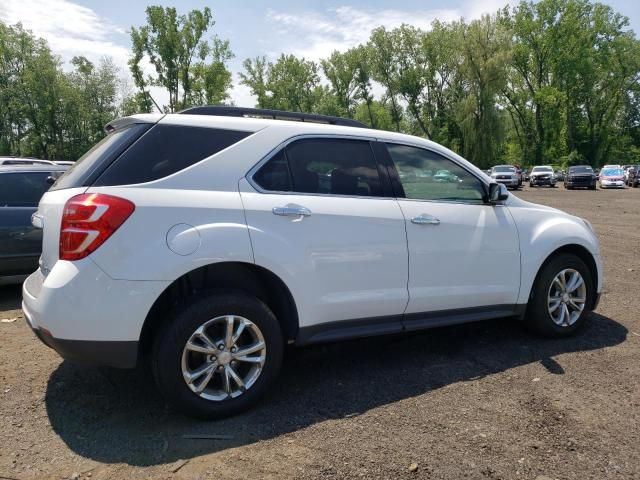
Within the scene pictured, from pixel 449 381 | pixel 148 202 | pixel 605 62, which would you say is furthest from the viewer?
pixel 605 62

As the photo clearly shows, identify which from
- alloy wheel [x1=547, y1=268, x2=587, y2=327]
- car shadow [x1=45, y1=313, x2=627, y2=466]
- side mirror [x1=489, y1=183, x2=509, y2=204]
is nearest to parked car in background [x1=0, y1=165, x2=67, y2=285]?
car shadow [x1=45, y1=313, x2=627, y2=466]

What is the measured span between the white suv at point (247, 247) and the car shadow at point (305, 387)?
0.25 meters

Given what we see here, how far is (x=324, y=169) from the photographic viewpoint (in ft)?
11.6

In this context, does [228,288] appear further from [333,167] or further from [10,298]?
[10,298]

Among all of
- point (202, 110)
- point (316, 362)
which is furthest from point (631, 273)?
point (202, 110)

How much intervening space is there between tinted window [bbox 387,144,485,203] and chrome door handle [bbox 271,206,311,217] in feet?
3.06

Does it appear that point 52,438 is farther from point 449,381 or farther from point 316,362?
point 449,381

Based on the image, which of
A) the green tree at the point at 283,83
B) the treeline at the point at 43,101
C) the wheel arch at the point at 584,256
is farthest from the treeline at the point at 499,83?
the wheel arch at the point at 584,256

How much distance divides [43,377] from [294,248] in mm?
2144

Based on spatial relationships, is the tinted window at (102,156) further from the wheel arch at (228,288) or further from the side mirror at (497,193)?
the side mirror at (497,193)

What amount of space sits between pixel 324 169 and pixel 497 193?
1.55 meters

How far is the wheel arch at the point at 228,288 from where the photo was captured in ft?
10.00

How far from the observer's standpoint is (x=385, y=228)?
11.6 ft

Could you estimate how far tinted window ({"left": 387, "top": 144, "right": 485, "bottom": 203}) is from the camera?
386cm
